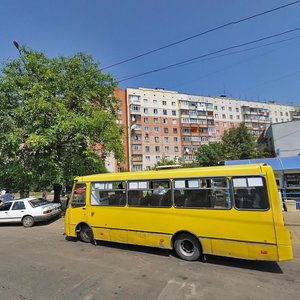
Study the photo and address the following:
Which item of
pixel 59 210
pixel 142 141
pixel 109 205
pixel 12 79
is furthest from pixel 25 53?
pixel 142 141

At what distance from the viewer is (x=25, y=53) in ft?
59.7

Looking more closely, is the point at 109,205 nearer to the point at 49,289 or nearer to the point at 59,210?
the point at 49,289

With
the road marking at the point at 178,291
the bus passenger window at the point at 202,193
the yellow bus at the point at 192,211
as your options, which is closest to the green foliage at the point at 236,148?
the yellow bus at the point at 192,211

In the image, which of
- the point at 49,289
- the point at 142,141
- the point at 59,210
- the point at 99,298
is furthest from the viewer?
the point at 142,141

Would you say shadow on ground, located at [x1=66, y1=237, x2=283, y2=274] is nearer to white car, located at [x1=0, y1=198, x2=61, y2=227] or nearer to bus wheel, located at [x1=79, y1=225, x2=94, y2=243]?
bus wheel, located at [x1=79, y1=225, x2=94, y2=243]

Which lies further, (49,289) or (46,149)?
(46,149)

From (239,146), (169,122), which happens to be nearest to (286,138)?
(239,146)

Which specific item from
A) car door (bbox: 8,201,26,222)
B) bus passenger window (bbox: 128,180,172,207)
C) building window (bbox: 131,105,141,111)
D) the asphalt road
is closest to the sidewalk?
the asphalt road

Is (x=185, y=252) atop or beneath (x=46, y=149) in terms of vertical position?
beneath

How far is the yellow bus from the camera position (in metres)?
6.12

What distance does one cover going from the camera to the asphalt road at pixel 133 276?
198 inches

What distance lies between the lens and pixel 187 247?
7168 mm

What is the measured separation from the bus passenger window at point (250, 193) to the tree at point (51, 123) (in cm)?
1118

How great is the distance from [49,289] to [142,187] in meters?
3.71
